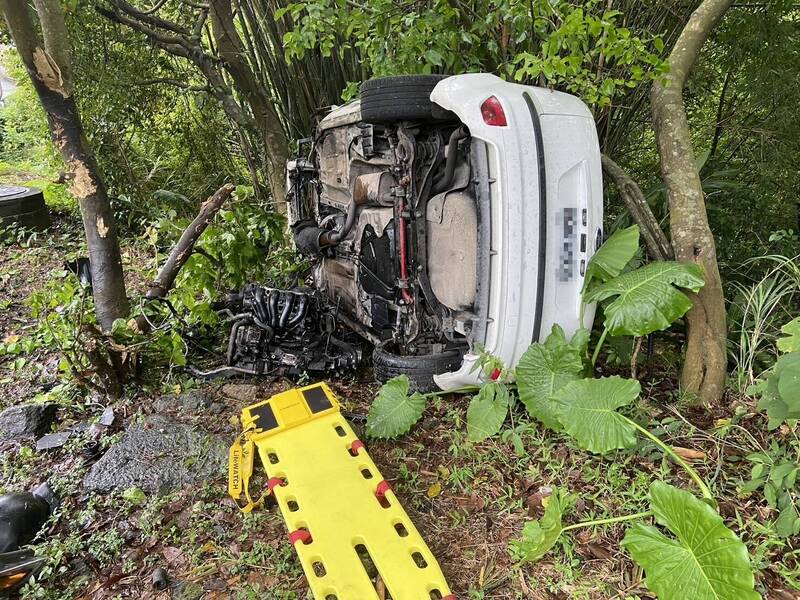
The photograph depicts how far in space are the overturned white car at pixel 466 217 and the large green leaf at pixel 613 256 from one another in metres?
0.05

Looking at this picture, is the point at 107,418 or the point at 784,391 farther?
the point at 107,418

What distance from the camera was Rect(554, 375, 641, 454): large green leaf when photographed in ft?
5.89

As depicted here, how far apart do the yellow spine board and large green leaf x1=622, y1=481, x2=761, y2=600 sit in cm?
62

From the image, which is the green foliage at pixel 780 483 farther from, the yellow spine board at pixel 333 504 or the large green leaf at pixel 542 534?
the yellow spine board at pixel 333 504

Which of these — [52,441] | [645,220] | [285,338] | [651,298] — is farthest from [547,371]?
[52,441]

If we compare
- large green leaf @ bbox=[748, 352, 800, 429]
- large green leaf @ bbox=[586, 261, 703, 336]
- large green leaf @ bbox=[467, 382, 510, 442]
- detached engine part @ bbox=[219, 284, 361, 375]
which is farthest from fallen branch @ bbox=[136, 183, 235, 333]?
large green leaf @ bbox=[748, 352, 800, 429]

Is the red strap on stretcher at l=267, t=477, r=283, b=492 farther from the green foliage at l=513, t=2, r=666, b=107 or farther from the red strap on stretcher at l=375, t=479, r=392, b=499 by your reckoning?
the green foliage at l=513, t=2, r=666, b=107

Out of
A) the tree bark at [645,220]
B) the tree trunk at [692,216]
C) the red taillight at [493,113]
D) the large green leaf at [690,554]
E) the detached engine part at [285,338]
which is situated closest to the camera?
the large green leaf at [690,554]

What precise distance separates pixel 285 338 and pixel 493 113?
6.30ft

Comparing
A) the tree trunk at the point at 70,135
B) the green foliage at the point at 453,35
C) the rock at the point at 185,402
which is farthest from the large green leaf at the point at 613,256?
the tree trunk at the point at 70,135

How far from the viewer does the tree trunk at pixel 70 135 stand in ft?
9.07

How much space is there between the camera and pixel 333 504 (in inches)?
77.8

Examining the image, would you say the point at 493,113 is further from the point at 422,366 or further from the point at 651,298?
the point at 422,366

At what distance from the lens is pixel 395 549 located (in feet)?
5.80
